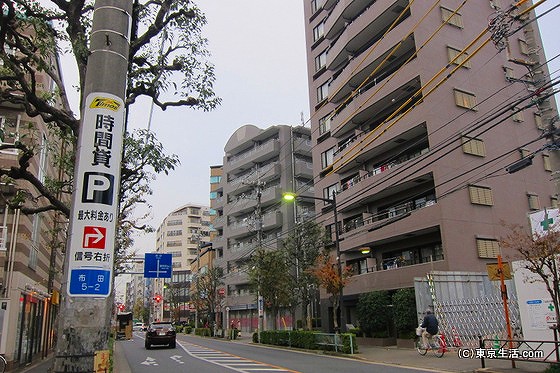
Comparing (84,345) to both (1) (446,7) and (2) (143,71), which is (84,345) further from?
(1) (446,7)

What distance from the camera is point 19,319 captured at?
54.5ft

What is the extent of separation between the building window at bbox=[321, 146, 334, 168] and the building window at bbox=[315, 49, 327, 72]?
822 cm

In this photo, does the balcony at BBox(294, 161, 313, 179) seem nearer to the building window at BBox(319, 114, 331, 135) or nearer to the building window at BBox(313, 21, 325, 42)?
the building window at BBox(319, 114, 331, 135)

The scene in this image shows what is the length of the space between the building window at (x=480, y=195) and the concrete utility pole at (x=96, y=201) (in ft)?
86.6

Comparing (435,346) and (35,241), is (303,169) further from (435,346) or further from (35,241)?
(435,346)

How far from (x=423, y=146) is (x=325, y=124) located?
12465 mm

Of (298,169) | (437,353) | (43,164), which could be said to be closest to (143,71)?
(43,164)

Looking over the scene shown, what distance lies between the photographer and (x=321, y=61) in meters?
42.1

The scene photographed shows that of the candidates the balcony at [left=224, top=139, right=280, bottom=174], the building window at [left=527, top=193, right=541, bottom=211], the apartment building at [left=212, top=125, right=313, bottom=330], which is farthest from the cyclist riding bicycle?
the balcony at [left=224, top=139, right=280, bottom=174]

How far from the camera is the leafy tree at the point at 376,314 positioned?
1022 inches

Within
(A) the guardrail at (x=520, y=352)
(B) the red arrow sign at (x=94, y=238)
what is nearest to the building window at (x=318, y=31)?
(A) the guardrail at (x=520, y=352)

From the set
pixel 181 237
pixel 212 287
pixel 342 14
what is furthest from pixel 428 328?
pixel 181 237

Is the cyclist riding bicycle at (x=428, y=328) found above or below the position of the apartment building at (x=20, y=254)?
below

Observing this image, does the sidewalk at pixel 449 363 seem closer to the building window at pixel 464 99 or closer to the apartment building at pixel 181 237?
the building window at pixel 464 99
